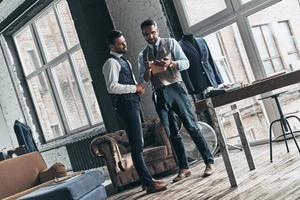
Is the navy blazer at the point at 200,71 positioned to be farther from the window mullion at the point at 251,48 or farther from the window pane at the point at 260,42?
the window pane at the point at 260,42

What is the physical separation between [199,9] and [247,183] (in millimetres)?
2992

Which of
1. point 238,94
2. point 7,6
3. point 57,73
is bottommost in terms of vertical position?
point 238,94

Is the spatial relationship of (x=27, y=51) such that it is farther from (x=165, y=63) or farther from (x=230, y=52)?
(x=165, y=63)

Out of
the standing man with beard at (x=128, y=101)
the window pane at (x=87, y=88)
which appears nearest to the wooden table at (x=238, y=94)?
the standing man with beard at (x=128, y=101)

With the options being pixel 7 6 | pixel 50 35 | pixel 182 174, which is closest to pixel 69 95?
pixel 50 35

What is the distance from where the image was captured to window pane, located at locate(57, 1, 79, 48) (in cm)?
700

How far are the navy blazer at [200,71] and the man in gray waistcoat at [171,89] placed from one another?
3.11ft

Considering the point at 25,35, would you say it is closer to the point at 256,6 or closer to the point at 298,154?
the point at 256,6

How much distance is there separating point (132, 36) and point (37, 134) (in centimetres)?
364

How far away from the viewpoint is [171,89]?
3463 mm

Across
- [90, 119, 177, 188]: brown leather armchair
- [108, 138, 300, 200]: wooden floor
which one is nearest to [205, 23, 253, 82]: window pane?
[108, 138, 300, 200]: wooden floor

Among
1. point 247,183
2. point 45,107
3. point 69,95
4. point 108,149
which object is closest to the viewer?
point 247,183

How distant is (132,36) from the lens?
570cm

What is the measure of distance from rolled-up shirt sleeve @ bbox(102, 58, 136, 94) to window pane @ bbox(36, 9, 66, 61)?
13.3ft
